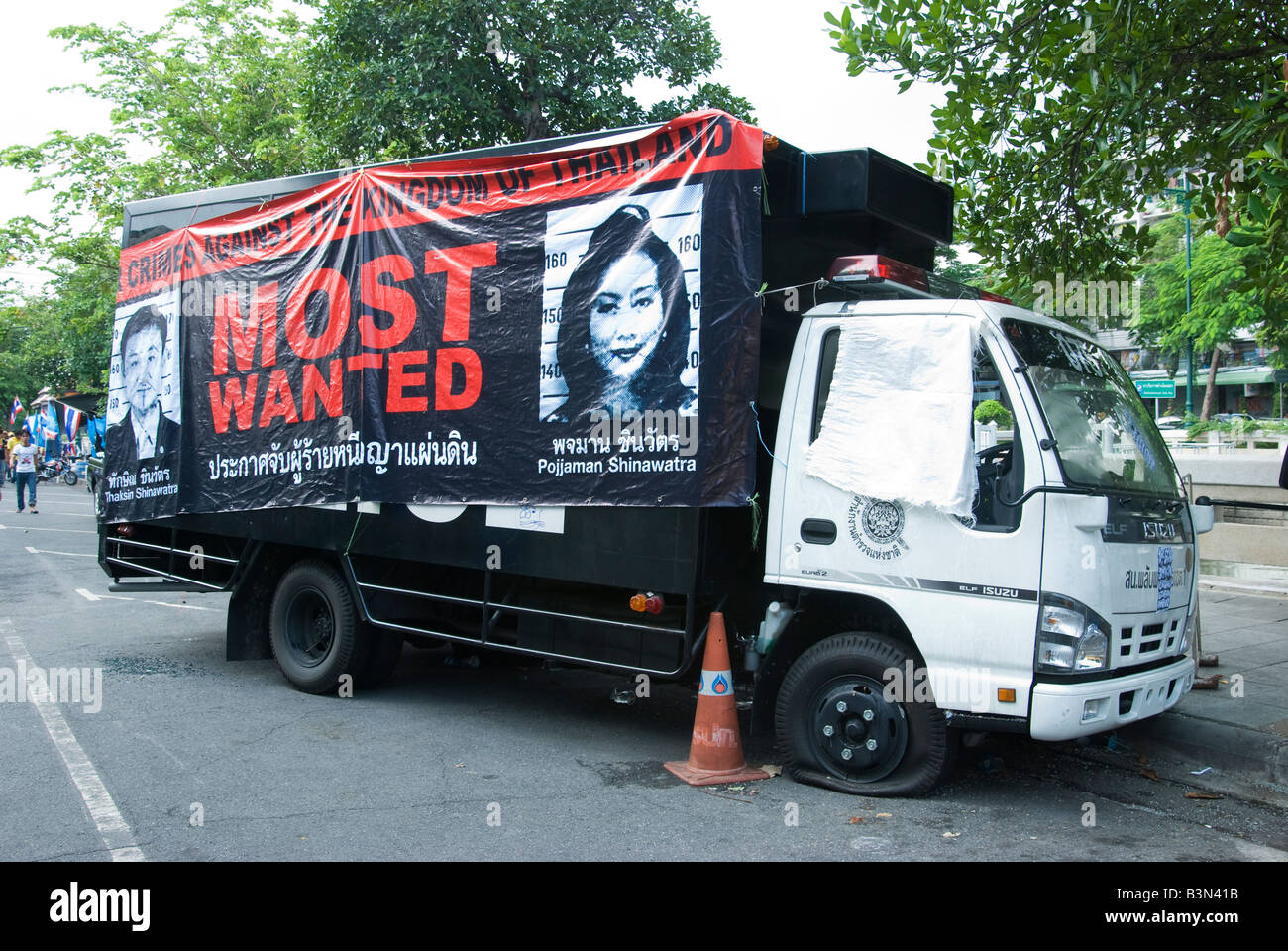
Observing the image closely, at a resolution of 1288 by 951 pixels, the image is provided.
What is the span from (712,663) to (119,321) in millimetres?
6120

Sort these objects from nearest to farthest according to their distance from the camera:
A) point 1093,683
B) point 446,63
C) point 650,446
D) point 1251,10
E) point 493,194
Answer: point 1093,683 → point 650,446 → point 493,194 → point 1251,10 → point 446,63

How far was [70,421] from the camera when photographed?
37438mm

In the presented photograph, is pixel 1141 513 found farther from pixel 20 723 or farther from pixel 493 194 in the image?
pixel 20 723

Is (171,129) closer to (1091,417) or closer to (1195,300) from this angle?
(1091,417)

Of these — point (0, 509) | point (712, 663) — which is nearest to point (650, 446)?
point (712, 663)

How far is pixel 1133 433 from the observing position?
5379mm

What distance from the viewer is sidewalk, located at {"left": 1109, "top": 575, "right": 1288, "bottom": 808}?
18.4ft

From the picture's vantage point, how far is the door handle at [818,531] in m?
5.15

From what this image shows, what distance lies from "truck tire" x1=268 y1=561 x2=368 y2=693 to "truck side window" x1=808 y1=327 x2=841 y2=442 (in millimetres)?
3561

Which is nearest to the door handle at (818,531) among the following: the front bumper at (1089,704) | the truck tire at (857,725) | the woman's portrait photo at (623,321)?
the truck tire at (857,725)

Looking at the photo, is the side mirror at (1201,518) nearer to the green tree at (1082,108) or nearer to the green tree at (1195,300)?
the green tree at (1082,108)

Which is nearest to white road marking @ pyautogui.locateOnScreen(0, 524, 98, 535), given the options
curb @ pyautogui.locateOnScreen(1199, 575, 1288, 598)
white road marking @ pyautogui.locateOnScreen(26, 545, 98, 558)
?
white road marking @ pyautogui.locateOnScreen(26, 545, 98, 558)

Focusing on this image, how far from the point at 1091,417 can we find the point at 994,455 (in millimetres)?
674

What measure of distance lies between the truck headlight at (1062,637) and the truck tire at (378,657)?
423 cm
